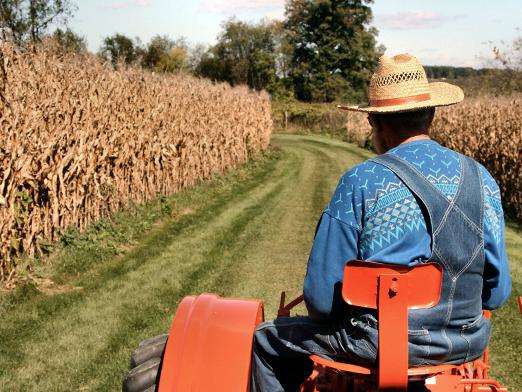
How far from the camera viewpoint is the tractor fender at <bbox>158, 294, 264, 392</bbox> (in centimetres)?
265

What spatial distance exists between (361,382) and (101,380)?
8.33ft

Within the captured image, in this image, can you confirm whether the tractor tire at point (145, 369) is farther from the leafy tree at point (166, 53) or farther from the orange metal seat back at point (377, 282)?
the leafy tree at point (166, 53)

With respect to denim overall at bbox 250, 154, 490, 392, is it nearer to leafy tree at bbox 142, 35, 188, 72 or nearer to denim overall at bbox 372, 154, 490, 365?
denim overall at bbox 372, 154, 490, 365

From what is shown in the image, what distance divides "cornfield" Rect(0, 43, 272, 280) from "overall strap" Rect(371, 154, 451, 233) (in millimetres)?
4860

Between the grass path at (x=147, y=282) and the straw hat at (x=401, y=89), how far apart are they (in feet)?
9.89

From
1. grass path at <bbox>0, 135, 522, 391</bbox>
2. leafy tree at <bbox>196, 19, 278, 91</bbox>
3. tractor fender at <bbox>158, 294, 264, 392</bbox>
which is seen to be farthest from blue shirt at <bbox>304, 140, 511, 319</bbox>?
leafy tree at <bbox>196, 19, 278, 91</bbox>

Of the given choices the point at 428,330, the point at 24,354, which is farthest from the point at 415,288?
the point at 24,354

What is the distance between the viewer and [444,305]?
7.42ft

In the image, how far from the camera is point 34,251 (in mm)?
6895

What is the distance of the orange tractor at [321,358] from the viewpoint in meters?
2.10

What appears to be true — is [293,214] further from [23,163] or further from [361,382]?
[361,382]

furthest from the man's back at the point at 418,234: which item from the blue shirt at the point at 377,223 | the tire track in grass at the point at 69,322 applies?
the tire track in grass at the point at 69,322

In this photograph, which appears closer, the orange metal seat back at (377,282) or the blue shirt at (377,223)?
the orange metal seat back at (377,282)

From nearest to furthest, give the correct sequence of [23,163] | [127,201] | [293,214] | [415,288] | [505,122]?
[415,288] → [23,163] → [127,201] → [293,214] → [505,122]
